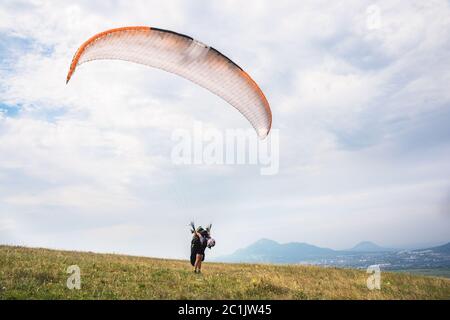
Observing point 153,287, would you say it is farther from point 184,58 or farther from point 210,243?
point 184,58

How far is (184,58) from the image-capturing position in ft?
45.1

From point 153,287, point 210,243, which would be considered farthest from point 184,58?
point 210,243

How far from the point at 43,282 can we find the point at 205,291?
5496mm

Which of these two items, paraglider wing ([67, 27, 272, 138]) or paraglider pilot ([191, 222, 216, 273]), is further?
paraglider pilot ([191, 222, 216, 273])

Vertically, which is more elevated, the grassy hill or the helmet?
the helmet

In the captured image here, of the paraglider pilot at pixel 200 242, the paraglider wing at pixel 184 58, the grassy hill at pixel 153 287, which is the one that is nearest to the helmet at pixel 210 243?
the paraglider pilot at pixel 200 242

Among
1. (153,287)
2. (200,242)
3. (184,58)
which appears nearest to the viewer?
(153,287)

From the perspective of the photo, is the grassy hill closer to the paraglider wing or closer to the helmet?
the helmet

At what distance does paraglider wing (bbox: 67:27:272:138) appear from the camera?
39.6 feet

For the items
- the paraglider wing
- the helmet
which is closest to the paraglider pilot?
the helmet

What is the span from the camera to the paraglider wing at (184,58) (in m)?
12.1

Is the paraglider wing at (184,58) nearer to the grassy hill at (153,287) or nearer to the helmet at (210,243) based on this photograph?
the helmet at (210,243)

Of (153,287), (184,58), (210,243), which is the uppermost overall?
(184,58)
